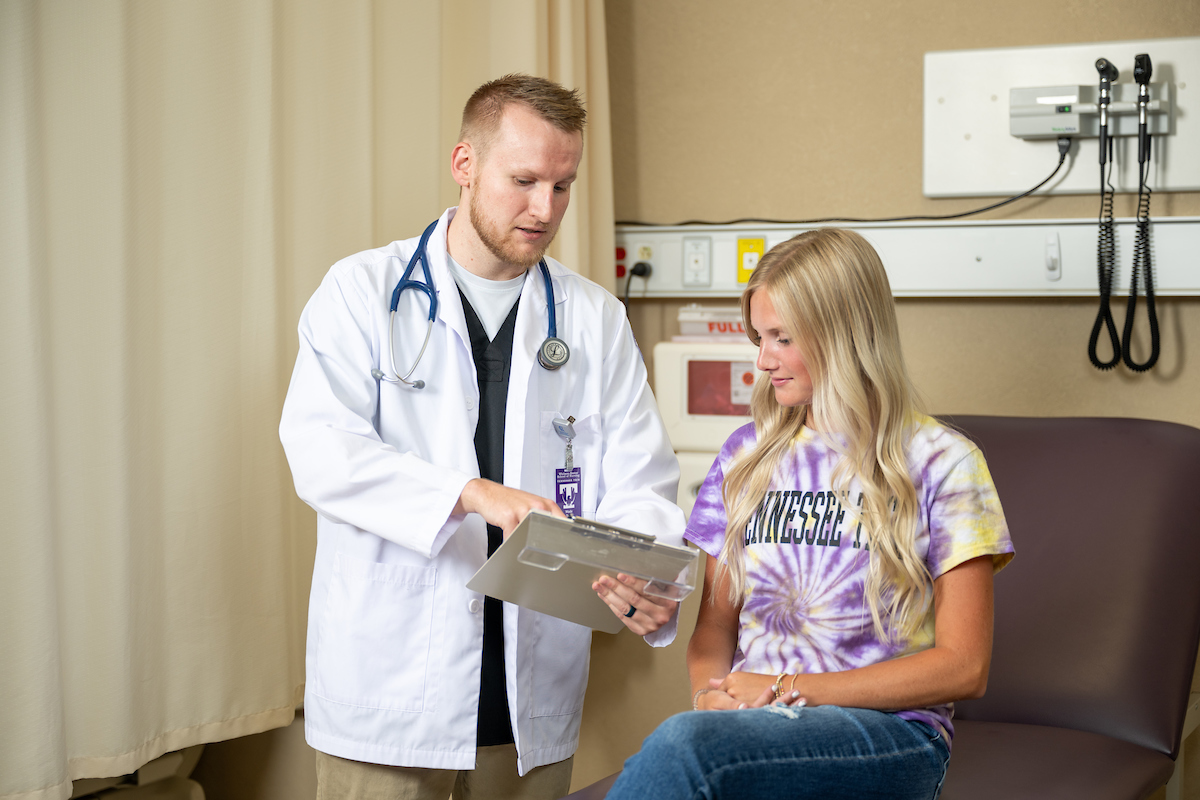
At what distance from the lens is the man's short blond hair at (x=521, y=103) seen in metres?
1.58

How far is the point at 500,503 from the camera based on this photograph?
1.38 meters

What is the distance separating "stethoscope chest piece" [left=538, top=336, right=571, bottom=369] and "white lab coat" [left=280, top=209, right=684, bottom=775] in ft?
0.05

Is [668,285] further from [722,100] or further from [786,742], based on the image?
[786,742]

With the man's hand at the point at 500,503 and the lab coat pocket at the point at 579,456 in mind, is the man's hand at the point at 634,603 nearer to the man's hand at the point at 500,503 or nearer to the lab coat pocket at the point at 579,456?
the man's hand at the point at 500,503

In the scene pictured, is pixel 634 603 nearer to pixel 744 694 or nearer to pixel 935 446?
pixel 744 694

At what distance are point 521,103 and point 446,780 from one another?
1078 mm

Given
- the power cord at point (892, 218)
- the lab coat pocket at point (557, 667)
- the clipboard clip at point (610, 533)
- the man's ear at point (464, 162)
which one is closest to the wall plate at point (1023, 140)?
the power cord at point (892, 218)

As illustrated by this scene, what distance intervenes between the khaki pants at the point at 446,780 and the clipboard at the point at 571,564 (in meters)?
0.34

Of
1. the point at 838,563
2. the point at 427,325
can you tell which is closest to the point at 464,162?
the point at 427,325

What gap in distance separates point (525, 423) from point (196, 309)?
0.63 m

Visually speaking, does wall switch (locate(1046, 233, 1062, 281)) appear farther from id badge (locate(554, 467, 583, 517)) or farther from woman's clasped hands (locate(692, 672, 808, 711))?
woman's clasped hands (locate(692, 672, 808, 711))

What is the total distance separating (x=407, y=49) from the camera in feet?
6.91

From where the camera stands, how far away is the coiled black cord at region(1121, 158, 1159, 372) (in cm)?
230

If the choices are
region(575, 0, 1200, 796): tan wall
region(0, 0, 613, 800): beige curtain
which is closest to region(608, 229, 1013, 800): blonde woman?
region(0, 0, 613, 800): beige curtain
